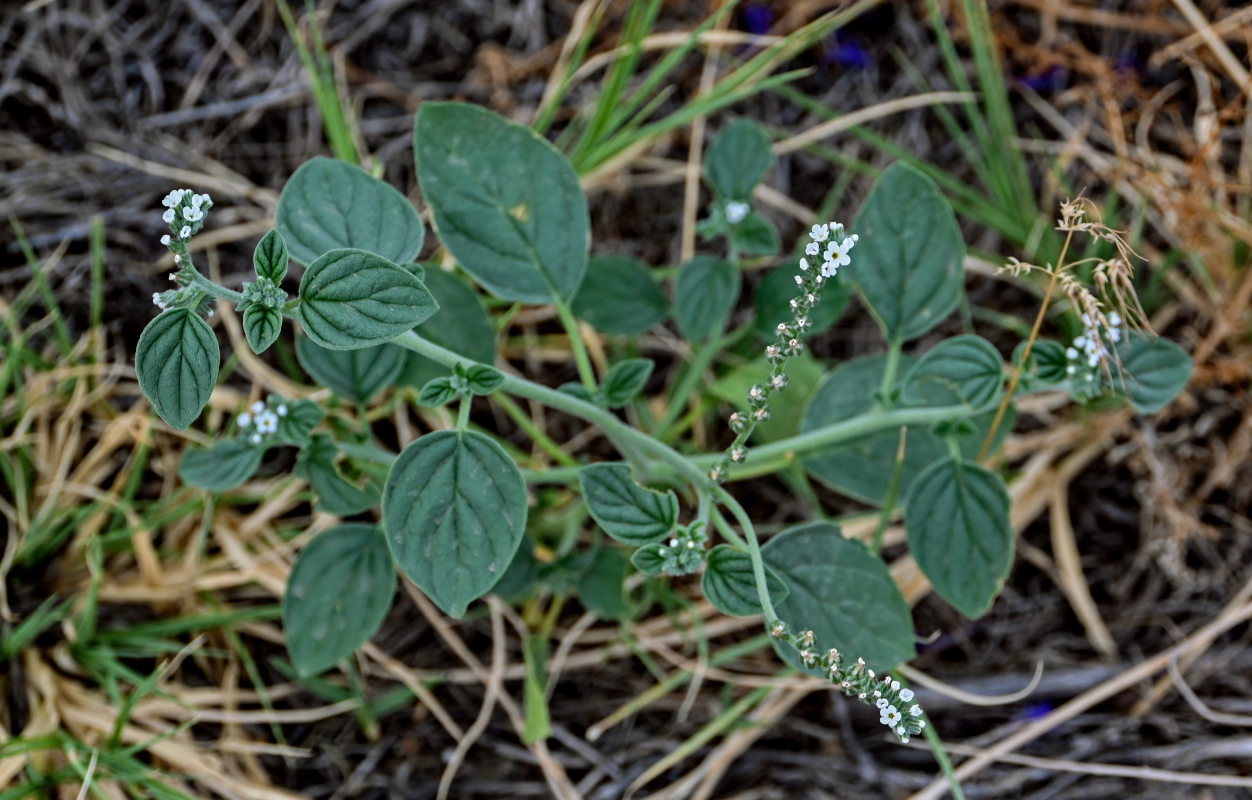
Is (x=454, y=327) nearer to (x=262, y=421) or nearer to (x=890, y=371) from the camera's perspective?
(x=262, y=421)


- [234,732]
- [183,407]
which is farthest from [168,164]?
[183,407]

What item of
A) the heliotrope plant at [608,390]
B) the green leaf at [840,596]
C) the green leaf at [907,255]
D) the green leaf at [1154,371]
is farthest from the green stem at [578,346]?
the green leaf at [1154,371]

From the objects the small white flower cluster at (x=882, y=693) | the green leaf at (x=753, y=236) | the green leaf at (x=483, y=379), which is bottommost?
the small white flower cluster at (x=882, y=693)

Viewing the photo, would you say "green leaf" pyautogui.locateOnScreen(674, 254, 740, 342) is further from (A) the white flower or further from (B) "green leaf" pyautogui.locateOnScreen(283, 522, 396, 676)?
(B) "green leaf" pyautogui.locateOnScreen(283, 522, 396, 676)

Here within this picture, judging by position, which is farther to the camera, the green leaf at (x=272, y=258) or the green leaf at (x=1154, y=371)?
the green leaf at (x=1154, y=371)

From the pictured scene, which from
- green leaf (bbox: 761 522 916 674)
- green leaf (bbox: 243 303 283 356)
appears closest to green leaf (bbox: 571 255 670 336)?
green leaf (bbox: 761 522 916 674)

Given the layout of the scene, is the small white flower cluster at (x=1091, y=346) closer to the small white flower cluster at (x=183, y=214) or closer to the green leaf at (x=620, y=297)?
the green leaf at (x=620, y=297)
